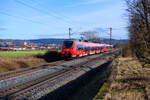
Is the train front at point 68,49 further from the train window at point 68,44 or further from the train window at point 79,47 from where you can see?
the train window at point 79,47

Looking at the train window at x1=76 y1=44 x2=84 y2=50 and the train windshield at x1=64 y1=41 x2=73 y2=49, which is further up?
the train windshield at x1=64 y1=41 x2=73 y2=49

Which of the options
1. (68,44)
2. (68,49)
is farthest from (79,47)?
(68,49)

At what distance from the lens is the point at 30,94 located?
8398mm

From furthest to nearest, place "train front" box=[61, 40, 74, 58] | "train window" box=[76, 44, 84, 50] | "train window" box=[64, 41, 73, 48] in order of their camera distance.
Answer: "train window" box=[76, 44, 84, 50]
"train window" box=[64, 41, 73, 48]
"train front" box=[61, 40, 74, 58]

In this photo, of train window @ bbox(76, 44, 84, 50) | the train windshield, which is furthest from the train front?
train window @ bbox(76, 44, 84, 50)

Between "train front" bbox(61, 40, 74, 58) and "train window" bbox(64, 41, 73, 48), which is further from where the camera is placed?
"train window" bbox(64, 41, 73, 48)

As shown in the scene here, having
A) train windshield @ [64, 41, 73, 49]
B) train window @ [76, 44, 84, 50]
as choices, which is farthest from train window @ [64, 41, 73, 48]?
train window @ [76, 44, 84, 50]

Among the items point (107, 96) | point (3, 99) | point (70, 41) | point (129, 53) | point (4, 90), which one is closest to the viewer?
point (107, 96)

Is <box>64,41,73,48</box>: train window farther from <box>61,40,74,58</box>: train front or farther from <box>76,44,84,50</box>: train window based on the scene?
<box>76,44,84,50</box>: train window

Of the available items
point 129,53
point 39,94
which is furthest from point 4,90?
point 129,53

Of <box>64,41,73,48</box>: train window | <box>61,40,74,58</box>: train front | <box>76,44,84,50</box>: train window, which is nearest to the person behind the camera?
<box>61,40,74,58</box>: train front

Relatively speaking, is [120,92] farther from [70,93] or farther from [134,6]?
[134,6]

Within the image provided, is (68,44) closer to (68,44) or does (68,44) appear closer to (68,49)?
(68,44)

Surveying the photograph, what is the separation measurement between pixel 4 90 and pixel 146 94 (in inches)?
259
